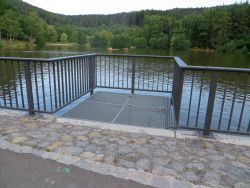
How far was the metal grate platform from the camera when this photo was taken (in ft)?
10.8

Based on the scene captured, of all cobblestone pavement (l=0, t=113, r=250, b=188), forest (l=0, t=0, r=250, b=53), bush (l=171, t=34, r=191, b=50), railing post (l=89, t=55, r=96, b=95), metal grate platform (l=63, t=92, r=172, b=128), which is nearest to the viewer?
cobblestone pavement (l=0, t=113, r=250, b=188)

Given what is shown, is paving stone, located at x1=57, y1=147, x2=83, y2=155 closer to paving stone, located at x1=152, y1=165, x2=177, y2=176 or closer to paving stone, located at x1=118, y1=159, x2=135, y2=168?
paving stone, located at x1=118, y1=159, x2=135, y2=168

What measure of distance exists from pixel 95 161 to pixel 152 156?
59 cm

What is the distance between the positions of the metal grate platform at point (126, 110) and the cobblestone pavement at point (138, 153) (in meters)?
0.62

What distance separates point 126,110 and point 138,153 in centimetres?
163

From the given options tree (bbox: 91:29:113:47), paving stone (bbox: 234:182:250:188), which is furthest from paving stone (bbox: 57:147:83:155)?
tree (bbox: 91:29:113:47)

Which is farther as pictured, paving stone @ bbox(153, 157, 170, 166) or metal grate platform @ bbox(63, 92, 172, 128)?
metal grate platform @ bbox(63, 92, 172, 128)

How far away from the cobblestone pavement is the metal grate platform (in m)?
0.62

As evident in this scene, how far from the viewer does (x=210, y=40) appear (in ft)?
162

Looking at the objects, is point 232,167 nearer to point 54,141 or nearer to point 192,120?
point 54,141

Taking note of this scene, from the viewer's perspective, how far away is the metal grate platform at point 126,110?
3.30 metres

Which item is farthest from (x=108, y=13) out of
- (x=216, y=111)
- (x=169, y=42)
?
(x=216, y=111)

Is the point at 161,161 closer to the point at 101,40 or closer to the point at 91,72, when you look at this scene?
the point at 91,72

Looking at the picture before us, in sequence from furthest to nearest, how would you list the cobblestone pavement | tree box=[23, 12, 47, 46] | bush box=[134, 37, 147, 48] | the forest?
bush box=[134, 37, 147, 48] < tree box=[23, 12, 47, 46] < the forest < the cobblestone pavement
